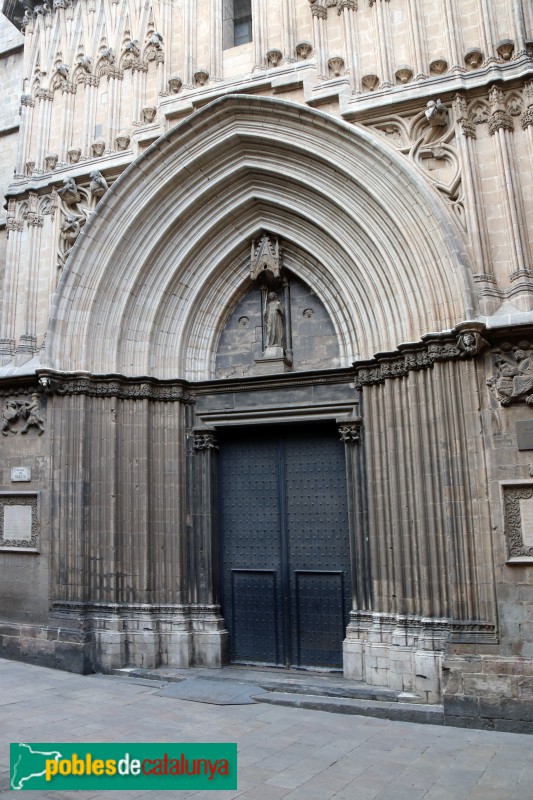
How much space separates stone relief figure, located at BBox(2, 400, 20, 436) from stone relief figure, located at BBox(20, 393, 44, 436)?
12cm

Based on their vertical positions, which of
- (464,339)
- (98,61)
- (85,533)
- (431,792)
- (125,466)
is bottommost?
(431,792)

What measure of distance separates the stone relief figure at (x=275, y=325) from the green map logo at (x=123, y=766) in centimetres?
563

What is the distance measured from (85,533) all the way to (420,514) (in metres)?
4.82

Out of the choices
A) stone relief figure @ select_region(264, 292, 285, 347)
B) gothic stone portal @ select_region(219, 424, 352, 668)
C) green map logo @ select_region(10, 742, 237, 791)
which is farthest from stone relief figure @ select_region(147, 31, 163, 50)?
green map logo @ select_region(10, 742, 237, 791)

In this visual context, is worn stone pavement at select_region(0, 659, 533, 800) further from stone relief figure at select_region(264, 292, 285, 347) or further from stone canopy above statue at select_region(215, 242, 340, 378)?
stone relief figure at select_region(264, 292, 285, 347)

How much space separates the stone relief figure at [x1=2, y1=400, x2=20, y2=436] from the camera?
10.5 meters

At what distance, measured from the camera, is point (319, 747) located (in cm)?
651

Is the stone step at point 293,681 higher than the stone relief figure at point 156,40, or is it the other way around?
the stone relief figure at point 156,40

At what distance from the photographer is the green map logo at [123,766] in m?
5.55

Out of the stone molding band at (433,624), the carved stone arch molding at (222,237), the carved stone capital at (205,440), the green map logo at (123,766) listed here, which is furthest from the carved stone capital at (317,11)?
the green map logo at (123,766)

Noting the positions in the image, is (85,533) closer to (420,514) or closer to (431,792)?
(420,514)

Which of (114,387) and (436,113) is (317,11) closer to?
(436,113)

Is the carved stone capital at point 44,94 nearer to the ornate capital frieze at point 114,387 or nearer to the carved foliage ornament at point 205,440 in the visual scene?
the ornate capital frieze at point 114,387

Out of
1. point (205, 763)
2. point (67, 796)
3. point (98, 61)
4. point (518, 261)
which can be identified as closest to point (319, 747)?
point (205, 763)
